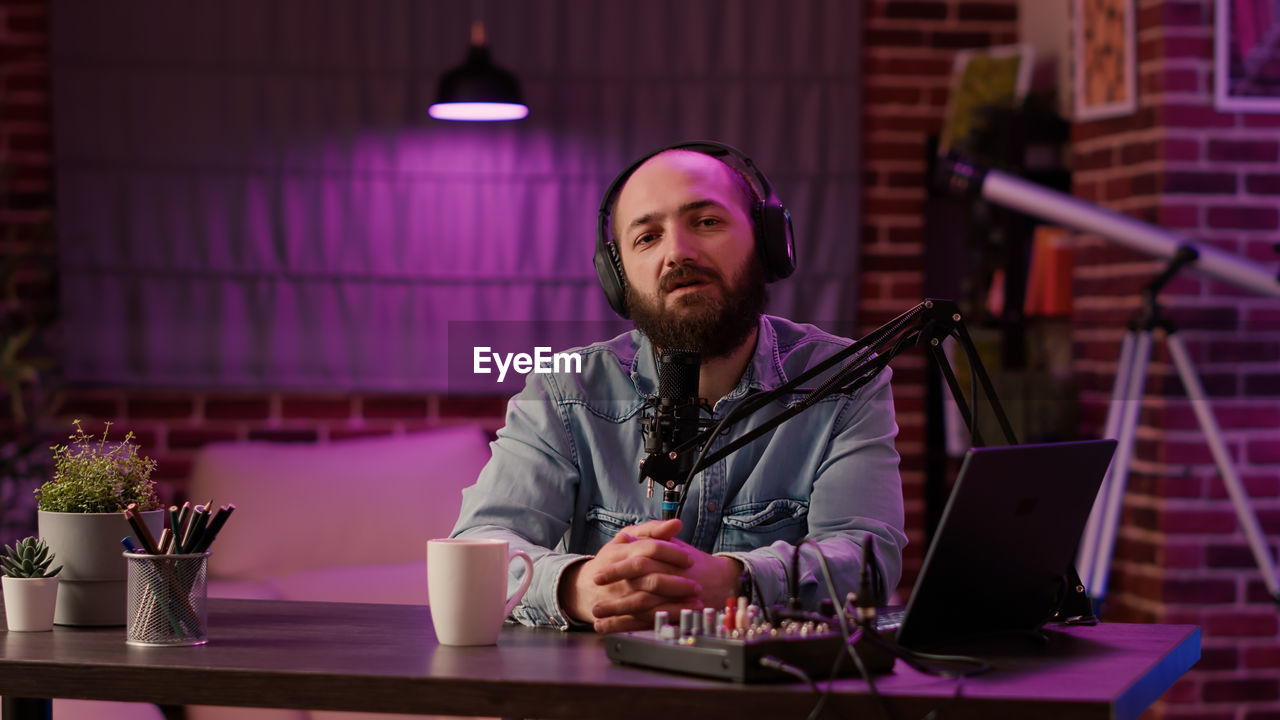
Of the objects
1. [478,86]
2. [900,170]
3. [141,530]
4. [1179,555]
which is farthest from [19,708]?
[900,170]

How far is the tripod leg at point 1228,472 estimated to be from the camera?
9.06ft

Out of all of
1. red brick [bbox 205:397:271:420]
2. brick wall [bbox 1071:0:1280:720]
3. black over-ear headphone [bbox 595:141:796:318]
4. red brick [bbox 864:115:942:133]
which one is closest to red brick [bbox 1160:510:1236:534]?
brick wall [bbox 1071:0:1280:720]

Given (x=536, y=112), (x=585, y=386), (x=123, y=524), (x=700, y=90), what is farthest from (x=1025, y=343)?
(x=123, y=524)

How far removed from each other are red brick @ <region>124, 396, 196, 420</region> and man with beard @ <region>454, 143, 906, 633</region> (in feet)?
6.74

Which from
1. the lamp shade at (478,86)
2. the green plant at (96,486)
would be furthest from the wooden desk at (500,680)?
the lamp shade at (478,86)

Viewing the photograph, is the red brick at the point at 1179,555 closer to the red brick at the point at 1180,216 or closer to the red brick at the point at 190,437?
the red brick at the point at 1180,216

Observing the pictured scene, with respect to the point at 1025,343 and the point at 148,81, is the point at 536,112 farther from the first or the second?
the point at 1025,343

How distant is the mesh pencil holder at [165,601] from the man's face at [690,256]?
2.32 ft

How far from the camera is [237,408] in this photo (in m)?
Result: 3.52

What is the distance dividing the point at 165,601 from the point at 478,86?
2.22 meters

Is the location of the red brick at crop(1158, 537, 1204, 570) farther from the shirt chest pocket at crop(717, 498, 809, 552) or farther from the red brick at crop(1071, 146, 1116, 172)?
the shirt chest pocket at crop(717, 498, 809, 552)

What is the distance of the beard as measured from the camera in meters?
1.70

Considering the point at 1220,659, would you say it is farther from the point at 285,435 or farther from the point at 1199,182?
the point at 285,435

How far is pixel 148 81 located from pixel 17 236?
1.79 feet
